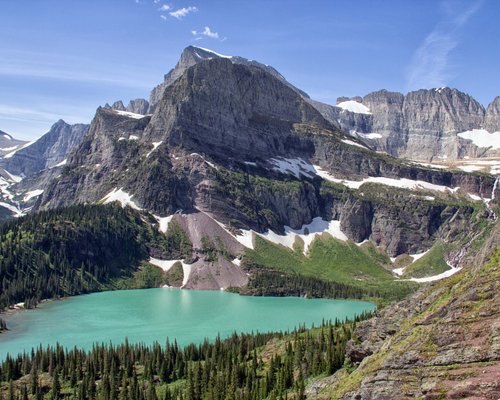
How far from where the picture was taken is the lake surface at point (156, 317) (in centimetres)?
12194

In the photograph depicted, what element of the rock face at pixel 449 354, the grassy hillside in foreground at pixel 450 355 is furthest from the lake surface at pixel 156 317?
the grassy hillside in foreground at pixel 450 355

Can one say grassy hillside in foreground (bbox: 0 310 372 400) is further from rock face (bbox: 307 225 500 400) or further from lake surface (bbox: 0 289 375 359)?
rock face (bbox: 307 225 500 400)

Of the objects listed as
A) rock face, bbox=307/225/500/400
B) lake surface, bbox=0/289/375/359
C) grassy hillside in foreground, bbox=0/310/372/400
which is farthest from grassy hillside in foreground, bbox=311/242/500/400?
lake surface, bbox=0/289/375/359

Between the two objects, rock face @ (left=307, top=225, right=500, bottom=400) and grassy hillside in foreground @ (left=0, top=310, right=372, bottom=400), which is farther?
grassy hillside in foreground @ (left=0, top=310, right=372, bottom=400)

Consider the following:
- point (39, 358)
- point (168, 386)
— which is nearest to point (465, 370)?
point (168, 386)

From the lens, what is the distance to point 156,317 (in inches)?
5807

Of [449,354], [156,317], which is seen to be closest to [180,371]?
[156,317]

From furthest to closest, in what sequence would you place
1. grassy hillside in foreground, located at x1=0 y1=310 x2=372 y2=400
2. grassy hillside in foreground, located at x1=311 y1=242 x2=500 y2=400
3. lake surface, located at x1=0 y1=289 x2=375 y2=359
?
lake surface, located at x1=0 y1=289 x2=375 y2=359, grassy hillside in foreground, located at x1=0 y1=310 x2=372 y2=400, grassy hillside in foreground, located at x1=311 y1=242 x2=500 y2=400

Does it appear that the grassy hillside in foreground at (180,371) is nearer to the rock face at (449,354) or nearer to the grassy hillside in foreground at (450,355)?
the rock face at (449,354)

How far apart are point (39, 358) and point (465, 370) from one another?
82.5 meters

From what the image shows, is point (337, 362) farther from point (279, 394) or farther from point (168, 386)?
point (168, 386)

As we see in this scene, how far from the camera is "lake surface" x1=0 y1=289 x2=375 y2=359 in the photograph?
122 m

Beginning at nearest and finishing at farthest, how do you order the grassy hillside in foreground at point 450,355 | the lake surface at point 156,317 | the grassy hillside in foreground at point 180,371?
1. the grassy hillside in foreground at point 450,355
2. the grassy hillside in foreground at point 180,371
3. the lake surface at point 156,317

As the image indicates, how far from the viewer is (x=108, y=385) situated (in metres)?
78.8
